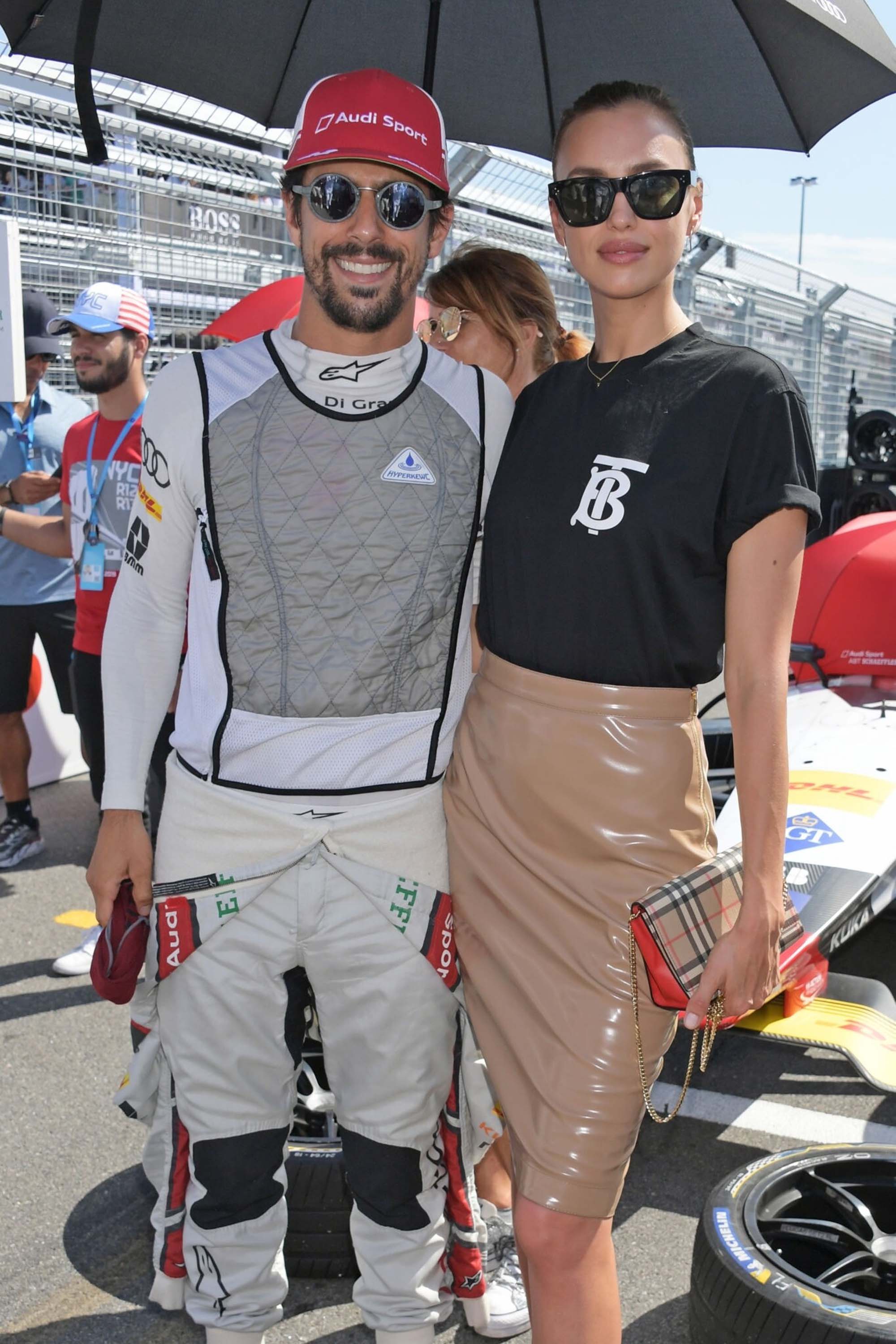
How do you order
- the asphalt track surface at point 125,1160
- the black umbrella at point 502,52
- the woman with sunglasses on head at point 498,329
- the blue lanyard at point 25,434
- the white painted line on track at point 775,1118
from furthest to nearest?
1. the blue lanyard at point 25,434
2. the white painted line on track at point 775,1118
3. the woman with sunglasses on head at point 498,329
4. the asphalt track surface at point 125,1160
5. the black umbrella at point 502,52

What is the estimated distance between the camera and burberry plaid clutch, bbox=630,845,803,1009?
6.12 ft

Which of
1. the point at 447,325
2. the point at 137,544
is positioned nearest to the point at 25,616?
the point at 447,325

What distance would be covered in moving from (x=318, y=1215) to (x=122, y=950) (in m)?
0.86

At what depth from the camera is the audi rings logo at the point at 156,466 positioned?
2074mm

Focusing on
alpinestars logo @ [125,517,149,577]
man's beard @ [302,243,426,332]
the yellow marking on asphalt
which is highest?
man's beard @ [302,243,426,332]

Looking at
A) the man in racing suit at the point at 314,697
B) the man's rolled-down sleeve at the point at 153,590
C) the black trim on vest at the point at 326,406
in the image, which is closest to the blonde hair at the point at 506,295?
the man in racing suit at the point at 314,697

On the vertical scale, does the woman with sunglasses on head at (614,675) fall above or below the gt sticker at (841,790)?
above

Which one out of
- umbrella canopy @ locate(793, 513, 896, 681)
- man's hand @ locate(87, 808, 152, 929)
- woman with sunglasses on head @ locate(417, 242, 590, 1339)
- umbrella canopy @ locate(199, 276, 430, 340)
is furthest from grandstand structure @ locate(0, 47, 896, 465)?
man's hand @ locate(87, 808, 152, 929)

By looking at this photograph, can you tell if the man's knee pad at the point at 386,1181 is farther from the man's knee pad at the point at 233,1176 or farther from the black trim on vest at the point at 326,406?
the black trim on vest at the point at 326,406

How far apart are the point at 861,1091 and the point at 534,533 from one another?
2.32 meters

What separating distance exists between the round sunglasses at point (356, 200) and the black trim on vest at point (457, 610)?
0.33 metres

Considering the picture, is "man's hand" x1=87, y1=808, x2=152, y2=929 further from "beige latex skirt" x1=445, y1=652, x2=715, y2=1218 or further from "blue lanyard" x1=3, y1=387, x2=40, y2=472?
"blue lanyard" x1=3, y1=387, x2=40, y2=472

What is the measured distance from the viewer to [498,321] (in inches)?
112

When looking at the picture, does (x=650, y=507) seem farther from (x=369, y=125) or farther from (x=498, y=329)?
(x=498, y=329)
